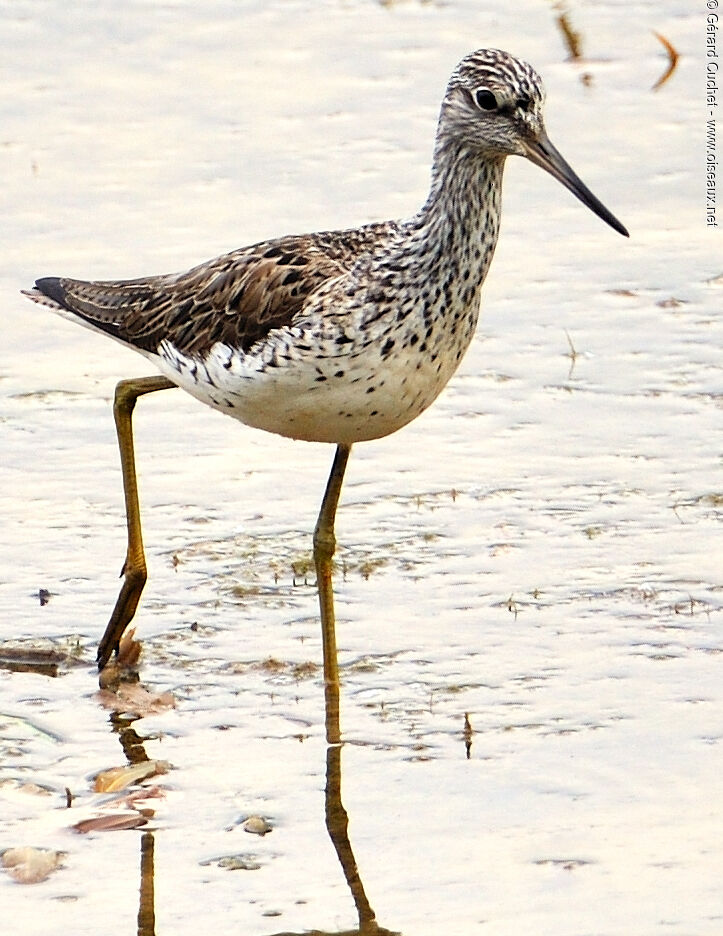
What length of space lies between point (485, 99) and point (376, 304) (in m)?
0.90

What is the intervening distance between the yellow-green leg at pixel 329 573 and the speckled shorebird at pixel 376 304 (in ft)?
0.04

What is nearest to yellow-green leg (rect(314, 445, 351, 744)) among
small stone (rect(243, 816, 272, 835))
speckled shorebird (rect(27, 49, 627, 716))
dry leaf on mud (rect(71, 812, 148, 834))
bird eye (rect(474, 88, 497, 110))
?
speckled shorebird (rect(27, 49, 627, 716))

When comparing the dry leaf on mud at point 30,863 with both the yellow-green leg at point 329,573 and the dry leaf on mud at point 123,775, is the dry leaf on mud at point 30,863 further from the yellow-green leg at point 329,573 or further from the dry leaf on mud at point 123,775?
the yellow-green leg at point 329,573

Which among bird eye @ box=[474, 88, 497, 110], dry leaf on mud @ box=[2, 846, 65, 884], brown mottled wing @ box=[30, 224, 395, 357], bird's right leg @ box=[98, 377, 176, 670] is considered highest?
bird eye @ box=[474, 88, 497, 110]

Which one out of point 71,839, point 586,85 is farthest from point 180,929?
point 586,85

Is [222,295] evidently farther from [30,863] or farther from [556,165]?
[30,863]

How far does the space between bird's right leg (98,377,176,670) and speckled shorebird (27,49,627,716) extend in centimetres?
1

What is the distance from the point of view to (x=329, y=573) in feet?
29.3

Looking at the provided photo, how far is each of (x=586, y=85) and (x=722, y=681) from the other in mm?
7162

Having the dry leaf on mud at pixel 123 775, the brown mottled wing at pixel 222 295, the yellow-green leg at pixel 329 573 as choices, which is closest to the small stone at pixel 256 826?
the dry leaf on mud at pixel 123 775

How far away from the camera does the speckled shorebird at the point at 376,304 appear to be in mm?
7992

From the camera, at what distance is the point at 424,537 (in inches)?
385

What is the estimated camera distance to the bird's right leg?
8.74m

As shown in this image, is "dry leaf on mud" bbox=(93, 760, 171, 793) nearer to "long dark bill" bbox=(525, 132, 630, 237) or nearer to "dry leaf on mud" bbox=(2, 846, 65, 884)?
"dry leaf on mud" bbox=(2, 846, 65, 884)
